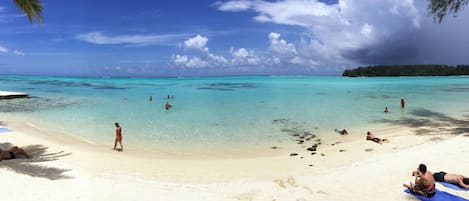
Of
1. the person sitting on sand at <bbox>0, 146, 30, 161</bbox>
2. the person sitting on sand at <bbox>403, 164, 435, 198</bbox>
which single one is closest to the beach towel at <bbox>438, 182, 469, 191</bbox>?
the person sitting on sand at <bbox>403, 164, 435, 198</bbox>

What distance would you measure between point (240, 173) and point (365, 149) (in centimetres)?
600

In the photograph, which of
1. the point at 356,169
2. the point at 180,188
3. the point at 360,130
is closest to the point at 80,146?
the point at 180,188

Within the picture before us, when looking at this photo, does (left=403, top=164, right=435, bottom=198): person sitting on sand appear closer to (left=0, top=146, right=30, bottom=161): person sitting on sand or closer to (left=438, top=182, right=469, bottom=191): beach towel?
(left=438, top=182, right=469, bottom=191): beach towel

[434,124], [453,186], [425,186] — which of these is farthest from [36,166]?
[434,124]

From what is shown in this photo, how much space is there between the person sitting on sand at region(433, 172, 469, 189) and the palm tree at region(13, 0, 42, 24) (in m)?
13.5

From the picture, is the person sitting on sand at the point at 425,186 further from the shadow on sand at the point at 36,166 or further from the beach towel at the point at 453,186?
the shadow on sand at the point at 36,166

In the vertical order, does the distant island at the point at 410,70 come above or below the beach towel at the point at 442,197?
above

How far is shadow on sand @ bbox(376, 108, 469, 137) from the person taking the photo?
1561 centimetres

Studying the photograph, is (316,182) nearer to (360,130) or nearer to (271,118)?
(360,130)

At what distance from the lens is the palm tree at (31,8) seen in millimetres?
10062

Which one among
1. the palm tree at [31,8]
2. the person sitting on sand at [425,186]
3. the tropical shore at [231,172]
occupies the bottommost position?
the tropical shore at [231,172]

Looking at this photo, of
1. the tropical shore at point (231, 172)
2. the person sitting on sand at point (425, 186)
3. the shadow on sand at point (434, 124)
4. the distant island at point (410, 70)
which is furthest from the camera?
the distant island at point (410, 70)

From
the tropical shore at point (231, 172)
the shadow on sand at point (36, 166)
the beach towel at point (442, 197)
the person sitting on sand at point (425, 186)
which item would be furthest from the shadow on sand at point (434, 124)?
the shadow on sand at point (36, 166)

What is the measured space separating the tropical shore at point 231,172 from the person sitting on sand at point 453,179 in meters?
0.31
